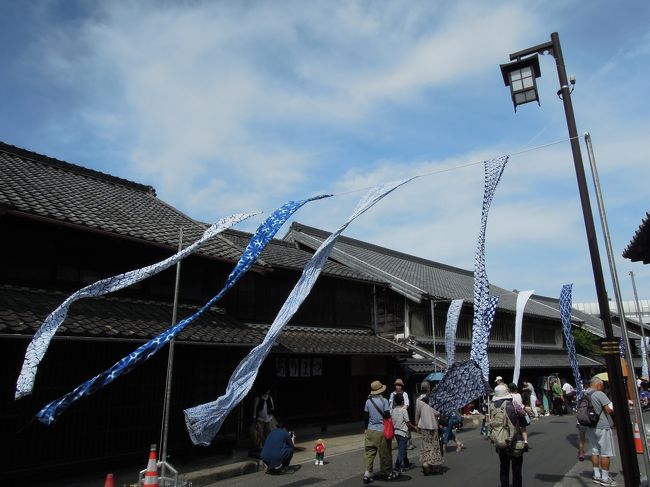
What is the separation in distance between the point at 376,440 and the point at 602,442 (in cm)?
399

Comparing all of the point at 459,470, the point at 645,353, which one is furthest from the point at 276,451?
the point at 645,353

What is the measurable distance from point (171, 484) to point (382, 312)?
13.3 meters

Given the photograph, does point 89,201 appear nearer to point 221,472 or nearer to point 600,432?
point 221,472

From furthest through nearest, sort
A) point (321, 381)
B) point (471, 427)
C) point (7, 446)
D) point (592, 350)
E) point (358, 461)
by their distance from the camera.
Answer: point (592, 350)
point (471, 427)
point (321, 381)
point (358, 461)
point (7, 446)

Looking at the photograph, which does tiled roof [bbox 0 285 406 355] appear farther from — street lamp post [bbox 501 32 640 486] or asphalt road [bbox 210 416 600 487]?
street lamp post [bbox 501 32 640 486]

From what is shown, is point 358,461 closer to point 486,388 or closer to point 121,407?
point 486,388

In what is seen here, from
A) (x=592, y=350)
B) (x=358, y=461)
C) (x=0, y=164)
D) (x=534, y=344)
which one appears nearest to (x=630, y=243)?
(x=358, y=461)

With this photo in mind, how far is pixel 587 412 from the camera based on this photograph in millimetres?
8984

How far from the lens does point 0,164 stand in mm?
12164

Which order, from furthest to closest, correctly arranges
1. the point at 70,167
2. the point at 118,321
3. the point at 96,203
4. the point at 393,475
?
1. the point at 70,167
2. the point at 96,203
3. the point at 118,321
4. the point at 393,475

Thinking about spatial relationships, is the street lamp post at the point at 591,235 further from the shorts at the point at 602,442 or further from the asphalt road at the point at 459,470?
the asphalt road at the point at 459,470

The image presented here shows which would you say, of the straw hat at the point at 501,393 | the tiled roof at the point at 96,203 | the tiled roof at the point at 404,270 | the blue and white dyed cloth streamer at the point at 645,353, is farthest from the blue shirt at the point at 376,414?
the blue and white dyed cloth streamer at the point at 645,353

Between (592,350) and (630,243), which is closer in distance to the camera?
(630,243)

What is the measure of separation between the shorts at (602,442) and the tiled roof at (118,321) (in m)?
7.04
